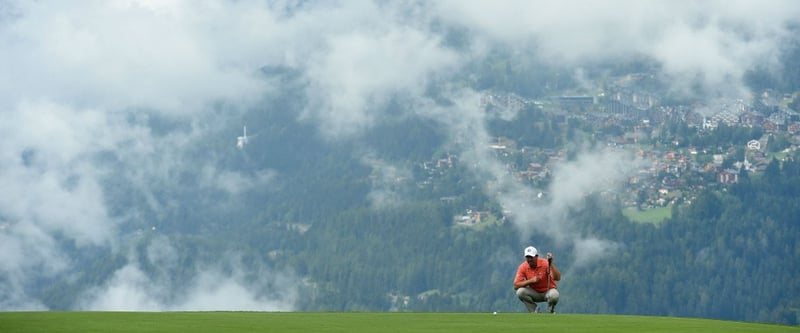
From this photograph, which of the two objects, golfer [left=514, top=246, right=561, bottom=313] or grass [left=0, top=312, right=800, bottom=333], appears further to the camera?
golfer [left=514, top=246, right=561, bottom=313]

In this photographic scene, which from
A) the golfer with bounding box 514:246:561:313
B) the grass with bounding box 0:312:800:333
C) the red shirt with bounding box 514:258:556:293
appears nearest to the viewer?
the grass with bounding box 0:312:800:333

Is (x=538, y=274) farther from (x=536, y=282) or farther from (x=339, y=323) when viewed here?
(x=339, y=323)

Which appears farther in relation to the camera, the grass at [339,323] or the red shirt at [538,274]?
the red shirt at [538,274]

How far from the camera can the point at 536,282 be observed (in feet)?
131

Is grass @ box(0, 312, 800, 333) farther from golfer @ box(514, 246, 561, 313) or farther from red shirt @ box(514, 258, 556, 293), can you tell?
red shirt @ box(514, 258, 556, 293)

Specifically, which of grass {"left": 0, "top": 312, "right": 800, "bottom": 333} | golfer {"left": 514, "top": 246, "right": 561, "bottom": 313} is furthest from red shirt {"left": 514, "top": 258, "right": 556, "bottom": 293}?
grass {"left": 0, "top": 312, "right": 800, "bottom": 333}

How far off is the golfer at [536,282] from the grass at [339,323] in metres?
3.73

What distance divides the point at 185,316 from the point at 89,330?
509 cm

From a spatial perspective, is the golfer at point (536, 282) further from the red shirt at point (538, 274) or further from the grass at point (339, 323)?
the grass at point (339, 323)

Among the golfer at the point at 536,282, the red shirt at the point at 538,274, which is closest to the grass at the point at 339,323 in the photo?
the golfer at the point at 536,282

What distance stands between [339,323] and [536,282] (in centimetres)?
930

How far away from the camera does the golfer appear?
39.5m

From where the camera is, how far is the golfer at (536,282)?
39469mm

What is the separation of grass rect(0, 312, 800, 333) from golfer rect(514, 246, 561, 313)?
373 centimetres
